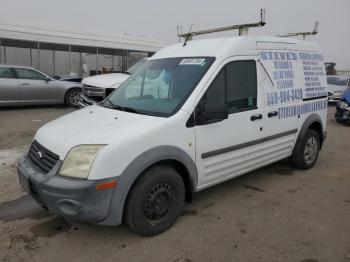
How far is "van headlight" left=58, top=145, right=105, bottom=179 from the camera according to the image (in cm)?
296

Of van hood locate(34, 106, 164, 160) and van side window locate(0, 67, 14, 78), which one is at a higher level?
van side window locate(0, 67, 14, 78)

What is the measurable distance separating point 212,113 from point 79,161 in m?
1.40

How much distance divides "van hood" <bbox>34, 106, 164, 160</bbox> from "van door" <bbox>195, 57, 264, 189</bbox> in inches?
24.8

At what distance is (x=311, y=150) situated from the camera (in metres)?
5.60

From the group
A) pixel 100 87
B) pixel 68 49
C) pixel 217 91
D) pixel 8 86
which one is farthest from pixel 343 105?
pixel 68 49

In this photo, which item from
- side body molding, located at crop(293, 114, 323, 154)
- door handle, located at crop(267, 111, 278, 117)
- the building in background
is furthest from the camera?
the building in background

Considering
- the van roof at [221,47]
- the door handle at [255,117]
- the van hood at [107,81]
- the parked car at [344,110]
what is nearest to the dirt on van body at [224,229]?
the door handle at [255,117]

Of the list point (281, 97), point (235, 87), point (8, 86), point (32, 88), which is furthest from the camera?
point (32, 88)

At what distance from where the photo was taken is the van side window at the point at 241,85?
4.00 m

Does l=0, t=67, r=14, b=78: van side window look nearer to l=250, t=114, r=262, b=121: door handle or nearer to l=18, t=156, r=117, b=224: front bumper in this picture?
l=18, t=156, r=117, b=224: front bumper

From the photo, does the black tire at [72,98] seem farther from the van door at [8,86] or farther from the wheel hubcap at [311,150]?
the wheel hubcap at [311,150]

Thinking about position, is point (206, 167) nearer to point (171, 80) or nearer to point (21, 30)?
point (171, 80)

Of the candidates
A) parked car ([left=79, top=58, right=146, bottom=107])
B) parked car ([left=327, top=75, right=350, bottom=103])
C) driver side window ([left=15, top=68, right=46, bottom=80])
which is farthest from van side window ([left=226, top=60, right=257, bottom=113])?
parked car ([left=327, top=75, right=350, bottom=103])

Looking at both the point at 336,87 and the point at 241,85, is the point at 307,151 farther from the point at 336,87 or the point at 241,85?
the point at 336,87
